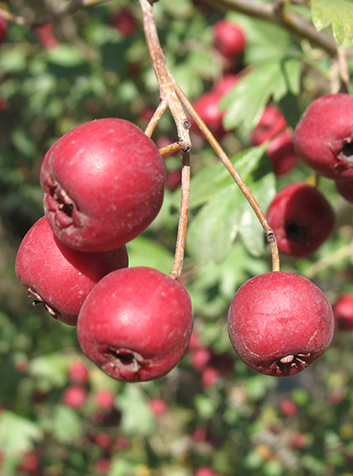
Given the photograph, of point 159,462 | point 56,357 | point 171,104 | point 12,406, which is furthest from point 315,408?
point 171,104

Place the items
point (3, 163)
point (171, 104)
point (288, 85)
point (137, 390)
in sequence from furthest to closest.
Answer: point (3, 163)
point (137, 390)
point (288, 85)
point (171, 104)

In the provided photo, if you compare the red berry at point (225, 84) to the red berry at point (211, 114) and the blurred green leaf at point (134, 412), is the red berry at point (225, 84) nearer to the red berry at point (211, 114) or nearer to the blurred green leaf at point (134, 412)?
the red berry at point (211, 114)

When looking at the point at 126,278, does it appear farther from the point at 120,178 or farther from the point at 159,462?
the point at 159,462

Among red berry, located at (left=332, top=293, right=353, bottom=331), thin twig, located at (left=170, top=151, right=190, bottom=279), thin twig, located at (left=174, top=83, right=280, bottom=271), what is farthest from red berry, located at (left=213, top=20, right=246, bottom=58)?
thin twig, located at (left=170, top=151, right=190, bottom=279)

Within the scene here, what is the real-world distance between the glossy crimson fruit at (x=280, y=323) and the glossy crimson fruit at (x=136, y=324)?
122 mm

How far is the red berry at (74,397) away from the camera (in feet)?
10.4

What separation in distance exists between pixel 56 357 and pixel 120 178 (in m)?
2.68

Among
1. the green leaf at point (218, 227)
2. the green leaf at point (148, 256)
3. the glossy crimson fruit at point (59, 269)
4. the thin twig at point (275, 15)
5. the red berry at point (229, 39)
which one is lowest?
the green leaf at point (148, 256)

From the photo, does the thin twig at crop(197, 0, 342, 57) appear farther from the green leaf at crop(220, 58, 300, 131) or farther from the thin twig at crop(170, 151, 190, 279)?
the thin twig at crop(170, 151, 190, 279)

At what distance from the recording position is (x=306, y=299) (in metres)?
0.82

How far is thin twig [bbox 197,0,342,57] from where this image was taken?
4.40ft

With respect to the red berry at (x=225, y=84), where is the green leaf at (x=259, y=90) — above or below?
above

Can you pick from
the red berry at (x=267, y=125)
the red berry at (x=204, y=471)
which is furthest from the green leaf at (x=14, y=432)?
the red berry at (x=267, y=125)

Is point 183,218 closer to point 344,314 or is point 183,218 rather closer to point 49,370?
point 344,314
